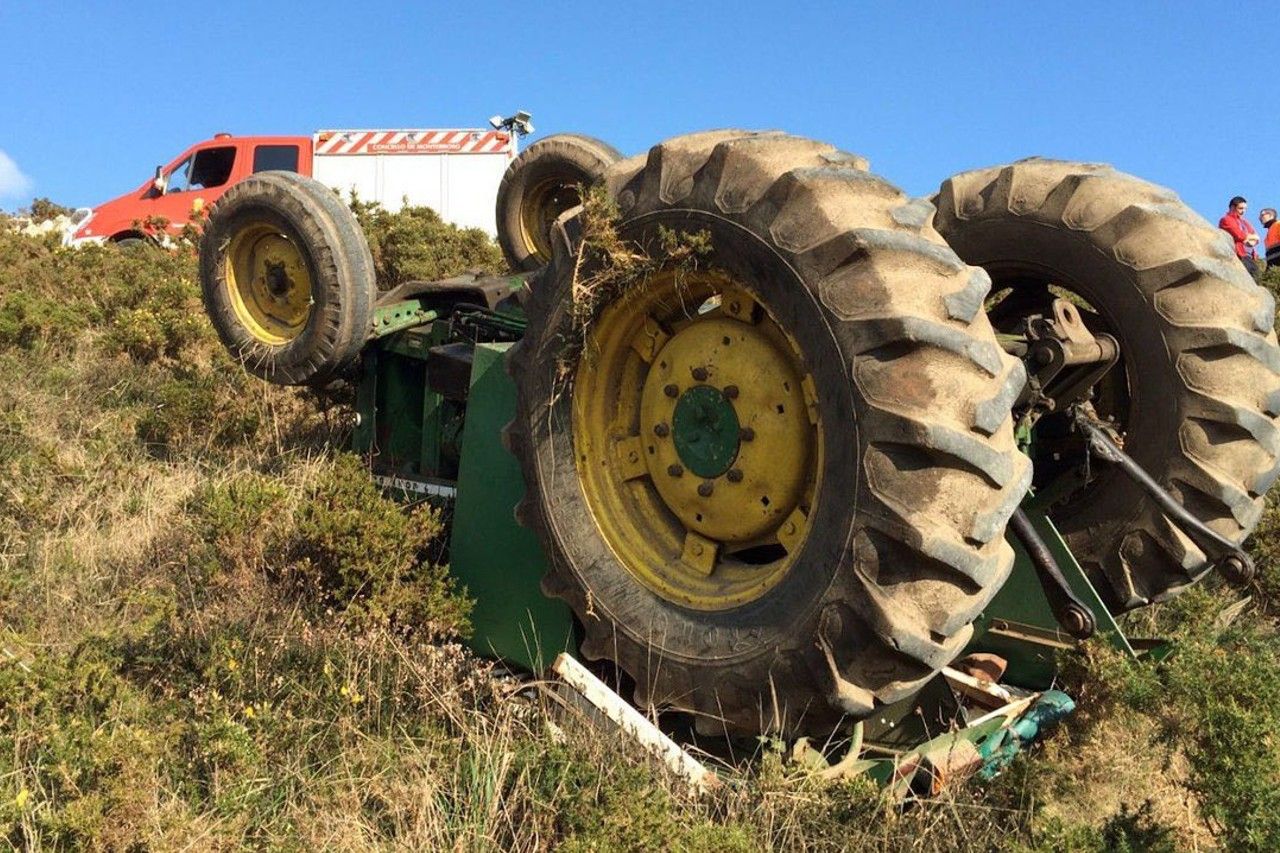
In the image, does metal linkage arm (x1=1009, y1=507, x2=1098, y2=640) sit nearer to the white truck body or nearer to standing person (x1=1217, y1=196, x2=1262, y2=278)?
standing person (x1=1217, y1=196, x2=1262, y2=278)

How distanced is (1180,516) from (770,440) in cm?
147

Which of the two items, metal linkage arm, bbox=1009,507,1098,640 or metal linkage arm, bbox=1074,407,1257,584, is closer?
metal linkage arm, bbox=1009,507,1098,640

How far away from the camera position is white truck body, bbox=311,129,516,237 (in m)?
17.9

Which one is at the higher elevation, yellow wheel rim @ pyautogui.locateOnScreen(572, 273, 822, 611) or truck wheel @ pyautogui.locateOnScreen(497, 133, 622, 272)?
truck wheel @ pyautogui.locateOnScreen(497, 133, 622, 272)

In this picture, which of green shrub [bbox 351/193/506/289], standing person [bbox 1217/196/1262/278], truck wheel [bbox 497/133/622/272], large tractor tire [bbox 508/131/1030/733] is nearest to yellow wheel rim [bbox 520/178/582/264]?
truck wheel [bbox 497/133/622/272]

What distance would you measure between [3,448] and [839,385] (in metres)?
5.62

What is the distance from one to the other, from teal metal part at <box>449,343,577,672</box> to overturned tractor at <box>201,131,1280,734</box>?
0.04ft

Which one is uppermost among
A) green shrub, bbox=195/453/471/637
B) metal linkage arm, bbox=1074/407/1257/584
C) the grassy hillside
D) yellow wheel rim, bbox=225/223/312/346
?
yellow wheel rim, bbox=225/223/312/346

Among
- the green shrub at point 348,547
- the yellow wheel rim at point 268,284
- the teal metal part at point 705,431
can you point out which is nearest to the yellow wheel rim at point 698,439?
the teal metal part at point 705,431

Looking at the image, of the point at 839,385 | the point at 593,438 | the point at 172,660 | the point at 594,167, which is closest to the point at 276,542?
the point at 172,660

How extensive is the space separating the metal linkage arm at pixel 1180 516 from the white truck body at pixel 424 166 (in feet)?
49.7

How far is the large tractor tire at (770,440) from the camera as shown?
2.62 meters

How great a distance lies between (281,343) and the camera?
5.58m

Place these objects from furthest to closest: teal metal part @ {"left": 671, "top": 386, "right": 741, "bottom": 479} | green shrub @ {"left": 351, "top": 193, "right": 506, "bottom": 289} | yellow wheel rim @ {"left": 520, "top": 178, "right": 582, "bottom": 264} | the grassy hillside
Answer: green shrub @ {"left": 351, "top": 193, "right": 506, "bottom": 289} < yellow wheel rim @ {"left": 520, "top": 178, "right": 582, "bottom": 264} < teal metal part @ {"left": 671, "top": 386, "right": 741, "bottom": 479} < the grassy hillside
